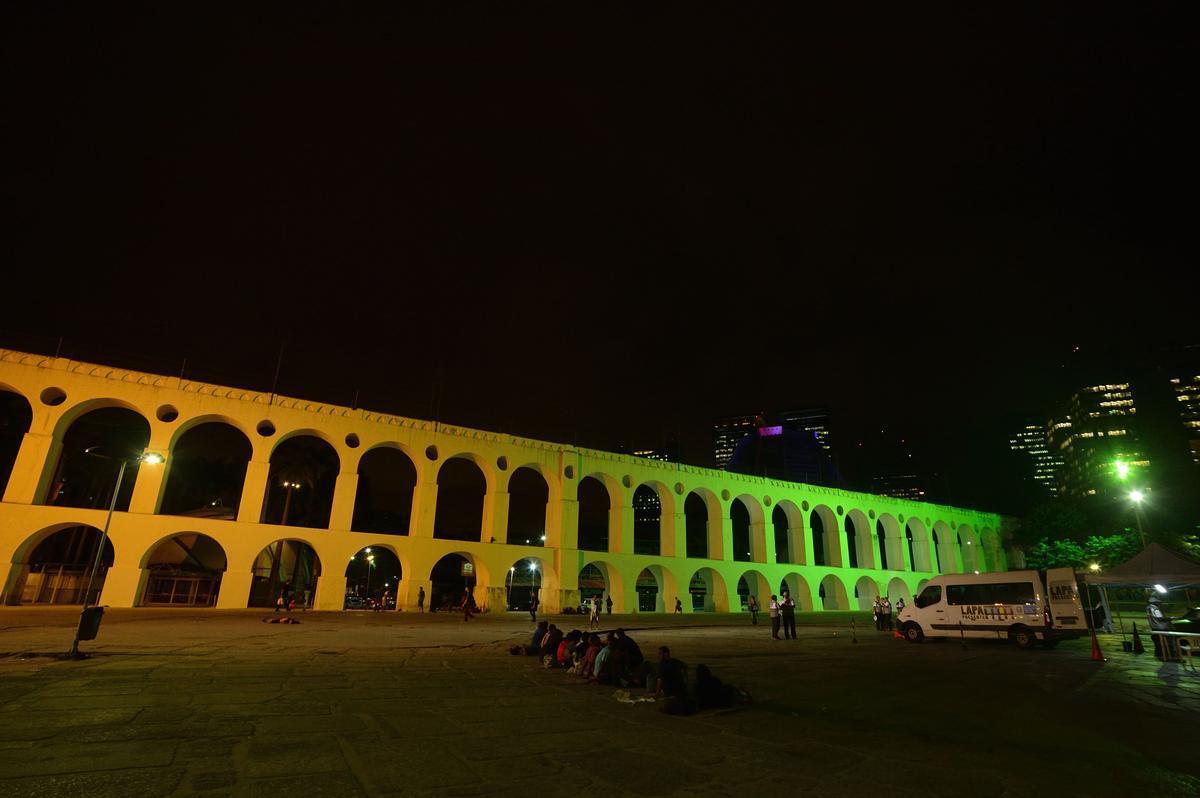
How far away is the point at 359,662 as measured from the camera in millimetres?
11422

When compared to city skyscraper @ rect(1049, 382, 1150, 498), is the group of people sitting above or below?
below

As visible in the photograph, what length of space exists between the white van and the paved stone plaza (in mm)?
5693

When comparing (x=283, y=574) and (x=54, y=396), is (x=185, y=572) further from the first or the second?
(x=54, y=396)

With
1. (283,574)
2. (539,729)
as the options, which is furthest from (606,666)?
(283,574)

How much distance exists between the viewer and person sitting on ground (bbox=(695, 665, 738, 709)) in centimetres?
762

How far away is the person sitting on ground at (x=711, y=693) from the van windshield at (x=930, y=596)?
15795mm

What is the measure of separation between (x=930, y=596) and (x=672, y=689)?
16.8m

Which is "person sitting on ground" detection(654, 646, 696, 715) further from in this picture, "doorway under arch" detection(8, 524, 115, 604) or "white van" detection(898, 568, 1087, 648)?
"doorway under arch" detection(8, 524, 115, 604)

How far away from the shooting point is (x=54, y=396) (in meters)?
23.8

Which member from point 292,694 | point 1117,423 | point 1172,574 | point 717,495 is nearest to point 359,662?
point 292,694

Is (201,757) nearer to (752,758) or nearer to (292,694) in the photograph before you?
(292,694)

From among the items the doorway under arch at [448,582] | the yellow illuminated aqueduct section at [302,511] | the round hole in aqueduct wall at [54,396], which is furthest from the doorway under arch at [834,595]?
the round hole in aqueduct wall at [54,396]

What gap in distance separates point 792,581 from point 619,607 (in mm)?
16769

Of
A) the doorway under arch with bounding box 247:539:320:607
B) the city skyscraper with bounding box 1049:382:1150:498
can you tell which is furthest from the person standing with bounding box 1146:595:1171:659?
the city skyscraper with bounding box 1049:382:1150:498
